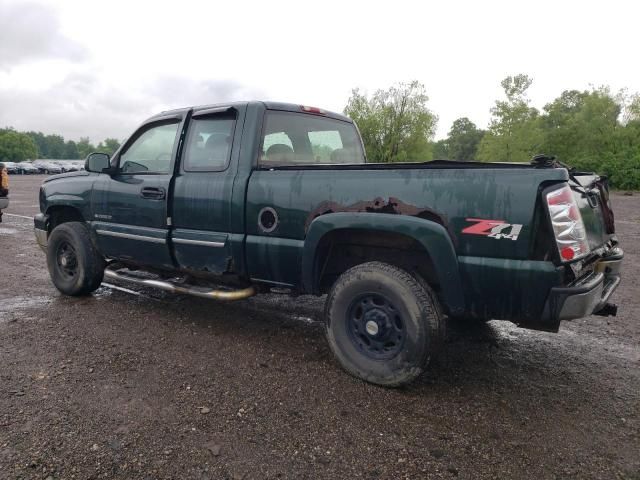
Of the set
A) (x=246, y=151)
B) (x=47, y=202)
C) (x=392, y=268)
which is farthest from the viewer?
(x=47, y=202)

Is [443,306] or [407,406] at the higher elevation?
[443,306]

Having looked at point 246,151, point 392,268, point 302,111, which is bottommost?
point 392,268

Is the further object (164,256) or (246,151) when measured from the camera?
(164,256)

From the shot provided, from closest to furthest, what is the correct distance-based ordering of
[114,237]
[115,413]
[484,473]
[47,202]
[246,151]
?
[484,473] < [115,413] < [246,151] < [114,237] < [47,202]

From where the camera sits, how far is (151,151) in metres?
4.51

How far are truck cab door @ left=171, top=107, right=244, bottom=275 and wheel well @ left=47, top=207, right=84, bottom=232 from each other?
5.83ft

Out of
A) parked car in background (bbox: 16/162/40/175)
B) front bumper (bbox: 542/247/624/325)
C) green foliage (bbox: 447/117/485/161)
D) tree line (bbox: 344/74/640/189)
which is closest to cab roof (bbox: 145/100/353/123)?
front bumper (bbox: 542/247/624/325)

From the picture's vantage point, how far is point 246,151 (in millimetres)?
3709

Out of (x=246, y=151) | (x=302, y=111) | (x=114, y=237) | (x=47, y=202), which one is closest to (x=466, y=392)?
(x=246, y=151)

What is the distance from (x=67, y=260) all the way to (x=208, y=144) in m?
2.30

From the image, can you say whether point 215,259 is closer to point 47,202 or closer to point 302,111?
point 302,111

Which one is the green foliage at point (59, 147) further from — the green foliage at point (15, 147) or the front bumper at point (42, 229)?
the front bumper at point (42, 229)

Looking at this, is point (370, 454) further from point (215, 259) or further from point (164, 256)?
point (164, 256)

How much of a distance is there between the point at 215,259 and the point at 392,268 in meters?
1.51
